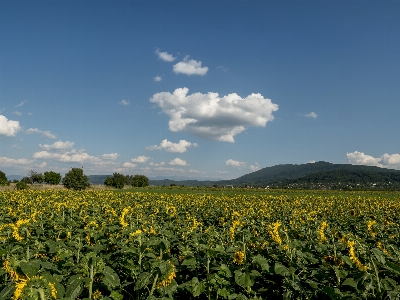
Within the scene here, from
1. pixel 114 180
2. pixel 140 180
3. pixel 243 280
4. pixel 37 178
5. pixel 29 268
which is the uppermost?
pixel 29 268

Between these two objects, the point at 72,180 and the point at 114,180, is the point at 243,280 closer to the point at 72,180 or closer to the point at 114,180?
the point at 72,180

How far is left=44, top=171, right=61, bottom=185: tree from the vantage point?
453ft

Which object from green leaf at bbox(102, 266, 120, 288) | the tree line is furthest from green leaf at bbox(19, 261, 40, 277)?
the tree line

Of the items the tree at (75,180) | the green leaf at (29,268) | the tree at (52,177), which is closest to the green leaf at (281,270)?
the green leaf at (29,268)

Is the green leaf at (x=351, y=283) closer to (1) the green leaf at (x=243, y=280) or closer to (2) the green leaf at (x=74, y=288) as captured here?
(1) the green leaf at (x=243, y=280)

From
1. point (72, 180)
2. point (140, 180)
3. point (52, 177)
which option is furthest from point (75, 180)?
point (140, 180)

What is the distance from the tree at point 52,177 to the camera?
138 metres

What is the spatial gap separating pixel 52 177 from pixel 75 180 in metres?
60.2

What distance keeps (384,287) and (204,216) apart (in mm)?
13322

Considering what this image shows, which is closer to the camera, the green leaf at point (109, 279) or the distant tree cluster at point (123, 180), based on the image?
the green leaf at point (109, 279)

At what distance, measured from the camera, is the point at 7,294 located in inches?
112

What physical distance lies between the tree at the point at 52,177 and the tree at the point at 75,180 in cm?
5174

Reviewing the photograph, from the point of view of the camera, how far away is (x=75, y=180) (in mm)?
90125

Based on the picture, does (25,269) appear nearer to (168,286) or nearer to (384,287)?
(168,286)
